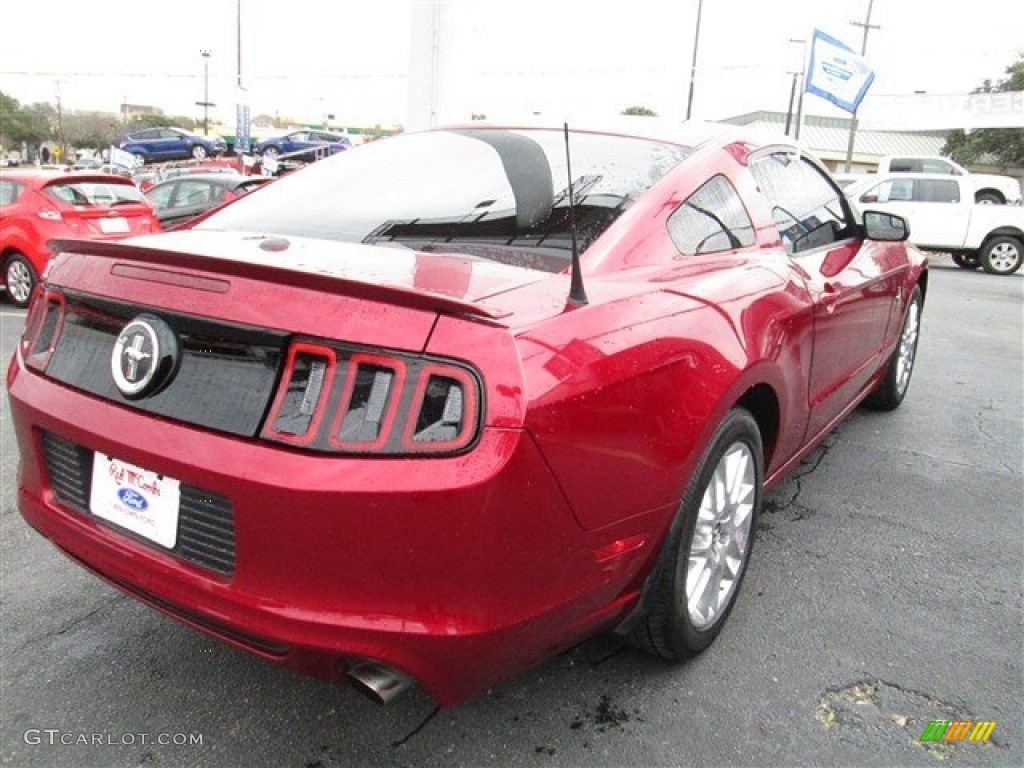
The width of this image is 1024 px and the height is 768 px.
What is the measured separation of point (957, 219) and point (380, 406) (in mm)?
16218

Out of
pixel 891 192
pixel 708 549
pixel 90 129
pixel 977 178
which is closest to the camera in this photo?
pixel 708 549

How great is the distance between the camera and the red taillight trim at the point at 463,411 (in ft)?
4.97

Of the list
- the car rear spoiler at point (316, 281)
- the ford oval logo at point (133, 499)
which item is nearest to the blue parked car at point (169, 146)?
the car rear spoiler at point (316, 281)

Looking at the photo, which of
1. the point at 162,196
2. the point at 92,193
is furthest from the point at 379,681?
the point at 162,196

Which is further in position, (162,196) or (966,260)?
(966,260)

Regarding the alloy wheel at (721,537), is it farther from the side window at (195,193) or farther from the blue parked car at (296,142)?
the blue parked car at (296,142)

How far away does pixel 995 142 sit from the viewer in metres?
45.6

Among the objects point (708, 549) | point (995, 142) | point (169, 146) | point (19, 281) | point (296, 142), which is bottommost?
point (19, 281)

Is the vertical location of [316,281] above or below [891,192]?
below

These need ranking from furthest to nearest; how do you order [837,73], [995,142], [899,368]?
[995,142], [837,73], [899,368]

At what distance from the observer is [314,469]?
1529 mm

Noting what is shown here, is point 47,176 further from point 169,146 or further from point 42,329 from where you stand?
point 169,146

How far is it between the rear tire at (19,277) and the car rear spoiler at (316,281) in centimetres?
739

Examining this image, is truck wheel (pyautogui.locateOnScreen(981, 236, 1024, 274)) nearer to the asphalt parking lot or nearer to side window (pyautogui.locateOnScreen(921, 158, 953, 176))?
side window (pyautogui.locateOnScreen(921, 158, 953, 176))
